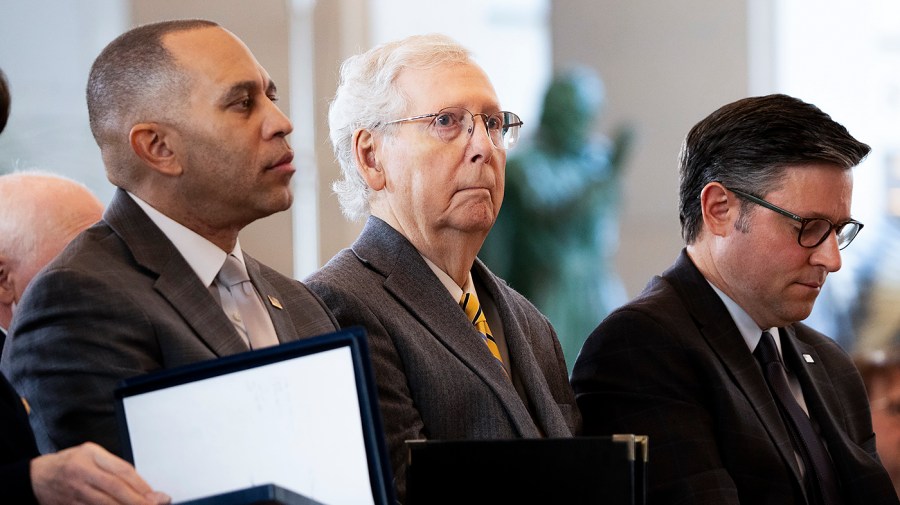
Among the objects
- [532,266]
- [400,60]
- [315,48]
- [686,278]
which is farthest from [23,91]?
[532,266]

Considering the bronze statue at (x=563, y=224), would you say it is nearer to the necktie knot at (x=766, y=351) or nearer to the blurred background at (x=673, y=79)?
the blurred background at (x=673, y=79)

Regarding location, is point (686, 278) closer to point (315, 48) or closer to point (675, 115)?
point (315, 48)

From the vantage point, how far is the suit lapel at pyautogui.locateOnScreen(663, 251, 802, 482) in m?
3.09

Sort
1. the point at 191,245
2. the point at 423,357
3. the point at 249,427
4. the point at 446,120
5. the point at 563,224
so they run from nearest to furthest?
the point at 249,427 < the point at 191,245 < the point at 423,357 < the point at 446,120 < the point at 563,224

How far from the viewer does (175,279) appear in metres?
2.33

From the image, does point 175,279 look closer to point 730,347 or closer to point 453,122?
point 453,122

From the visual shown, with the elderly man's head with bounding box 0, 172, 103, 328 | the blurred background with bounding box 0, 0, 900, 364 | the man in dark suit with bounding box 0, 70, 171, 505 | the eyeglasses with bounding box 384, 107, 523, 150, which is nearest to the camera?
the man in dark suit with bounding box 0, 70, 171, 505

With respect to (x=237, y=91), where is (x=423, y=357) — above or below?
below

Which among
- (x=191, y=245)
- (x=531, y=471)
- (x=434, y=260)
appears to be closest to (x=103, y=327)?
(x=191, y=245)

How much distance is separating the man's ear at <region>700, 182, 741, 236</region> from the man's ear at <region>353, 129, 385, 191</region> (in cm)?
84

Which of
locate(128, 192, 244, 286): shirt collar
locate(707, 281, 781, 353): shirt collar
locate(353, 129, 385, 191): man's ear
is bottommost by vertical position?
locate(707, 281, 781, 353): shirt collar

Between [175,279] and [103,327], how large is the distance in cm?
22

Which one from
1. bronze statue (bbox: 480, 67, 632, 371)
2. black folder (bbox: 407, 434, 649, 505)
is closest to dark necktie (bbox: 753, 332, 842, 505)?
black folder (bbox: 407, 434, 649, 505)

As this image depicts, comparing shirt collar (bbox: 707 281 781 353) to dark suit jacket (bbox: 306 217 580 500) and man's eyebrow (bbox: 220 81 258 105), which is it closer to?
dark suit jacket (bbox: 306 217 580 500)
